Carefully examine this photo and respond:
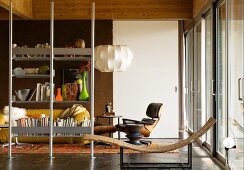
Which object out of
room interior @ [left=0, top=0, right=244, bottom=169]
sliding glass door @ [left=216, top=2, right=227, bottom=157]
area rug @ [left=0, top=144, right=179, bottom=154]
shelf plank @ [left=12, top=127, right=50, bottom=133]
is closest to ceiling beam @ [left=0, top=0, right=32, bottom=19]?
room interior @ [left=0, top=0, right=244, bottom=169]

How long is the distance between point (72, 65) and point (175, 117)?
262 cm

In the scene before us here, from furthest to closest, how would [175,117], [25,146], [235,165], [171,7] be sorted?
[175,117] < [171,7] < [25,146] < [235,165]

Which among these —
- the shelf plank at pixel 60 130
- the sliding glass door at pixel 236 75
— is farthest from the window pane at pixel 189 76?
the sliding glass door at pixel 236 75

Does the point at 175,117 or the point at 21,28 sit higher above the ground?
the point at 21,28

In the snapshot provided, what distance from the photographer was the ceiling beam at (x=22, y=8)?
31.3 feet

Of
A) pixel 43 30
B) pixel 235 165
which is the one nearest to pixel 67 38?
pixel 43 30

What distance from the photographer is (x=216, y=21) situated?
27.8 ft

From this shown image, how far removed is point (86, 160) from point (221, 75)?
99.0 inches

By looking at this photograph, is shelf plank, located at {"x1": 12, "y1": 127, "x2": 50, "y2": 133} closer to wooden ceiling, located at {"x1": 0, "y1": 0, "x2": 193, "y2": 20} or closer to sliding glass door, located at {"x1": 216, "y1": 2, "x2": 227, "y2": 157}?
sliding glass door, located at {"x1": 216, "y1": 2, "x2": 227, "y2": 157}

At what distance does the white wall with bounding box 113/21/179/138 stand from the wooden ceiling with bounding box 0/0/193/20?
52cm

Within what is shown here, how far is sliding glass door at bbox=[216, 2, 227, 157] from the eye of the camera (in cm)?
778

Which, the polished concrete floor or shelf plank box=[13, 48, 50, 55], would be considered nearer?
the polished concrete floor

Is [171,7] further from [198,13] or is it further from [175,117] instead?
[175,117]

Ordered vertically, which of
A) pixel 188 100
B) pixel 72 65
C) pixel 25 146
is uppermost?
pixel 72 65
